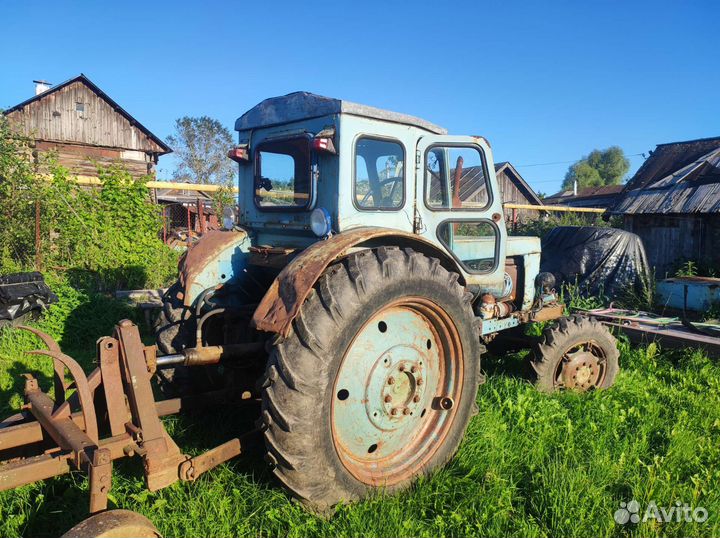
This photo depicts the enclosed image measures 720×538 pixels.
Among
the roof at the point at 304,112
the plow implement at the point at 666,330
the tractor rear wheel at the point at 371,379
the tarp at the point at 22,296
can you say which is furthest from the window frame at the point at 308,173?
the plow implement at the point at 666,330

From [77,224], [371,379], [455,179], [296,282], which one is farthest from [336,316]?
[77,224]

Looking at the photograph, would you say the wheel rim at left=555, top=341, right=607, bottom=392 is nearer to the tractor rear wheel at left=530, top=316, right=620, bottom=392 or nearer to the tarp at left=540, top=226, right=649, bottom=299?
the tractor rear wheel at left=530, top=316, right=620, bottom=392

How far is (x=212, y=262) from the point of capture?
12.2 feet

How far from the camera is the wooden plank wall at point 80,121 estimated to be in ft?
70.3

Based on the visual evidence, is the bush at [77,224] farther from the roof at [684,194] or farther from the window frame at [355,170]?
the roof at [684,194]

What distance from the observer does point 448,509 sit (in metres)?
2.90

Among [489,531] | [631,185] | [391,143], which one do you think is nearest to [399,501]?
[489,531]

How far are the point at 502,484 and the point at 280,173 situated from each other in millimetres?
2748

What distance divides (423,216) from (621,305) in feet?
22.7

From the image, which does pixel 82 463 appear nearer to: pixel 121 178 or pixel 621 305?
pixel 121 178

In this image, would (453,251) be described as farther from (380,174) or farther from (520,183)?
(520,183)

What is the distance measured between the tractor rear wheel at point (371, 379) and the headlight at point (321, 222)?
0.37 m

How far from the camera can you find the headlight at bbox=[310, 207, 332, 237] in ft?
10.4

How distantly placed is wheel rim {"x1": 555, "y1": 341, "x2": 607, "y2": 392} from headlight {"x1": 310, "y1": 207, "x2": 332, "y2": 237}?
2812 millimetres
